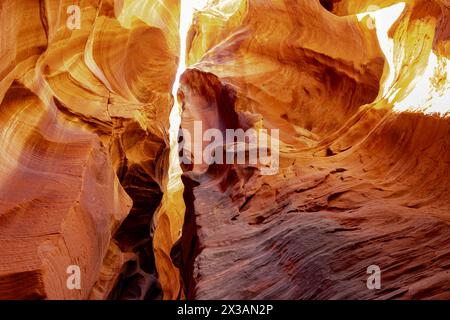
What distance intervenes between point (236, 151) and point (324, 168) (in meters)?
1.67

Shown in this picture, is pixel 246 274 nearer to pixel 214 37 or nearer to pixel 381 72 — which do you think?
pixel 381 72

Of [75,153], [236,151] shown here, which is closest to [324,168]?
[236,151]

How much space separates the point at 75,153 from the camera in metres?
7.50

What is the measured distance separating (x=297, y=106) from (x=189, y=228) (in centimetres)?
437

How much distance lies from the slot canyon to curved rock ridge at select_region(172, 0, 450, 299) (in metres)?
0.03

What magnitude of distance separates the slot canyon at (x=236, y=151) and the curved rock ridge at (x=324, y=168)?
0.03 metres

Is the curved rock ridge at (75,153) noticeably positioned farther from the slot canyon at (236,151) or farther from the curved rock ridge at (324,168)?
the curved rock ridge at (324,168)

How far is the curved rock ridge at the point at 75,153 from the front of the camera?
19.4 feet

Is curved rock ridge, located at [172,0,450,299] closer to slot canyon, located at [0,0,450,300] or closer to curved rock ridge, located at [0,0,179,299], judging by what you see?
slot canyon, located at [0,0,450,300]

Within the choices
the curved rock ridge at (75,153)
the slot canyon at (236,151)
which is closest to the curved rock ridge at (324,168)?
the slot canyon at (236,151)

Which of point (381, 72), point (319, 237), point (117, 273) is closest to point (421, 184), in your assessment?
point (319, 237)

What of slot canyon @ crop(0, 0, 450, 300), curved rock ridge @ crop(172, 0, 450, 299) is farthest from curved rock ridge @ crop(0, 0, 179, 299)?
curved rock ridge @ crop(172, 0, 450, 299)
